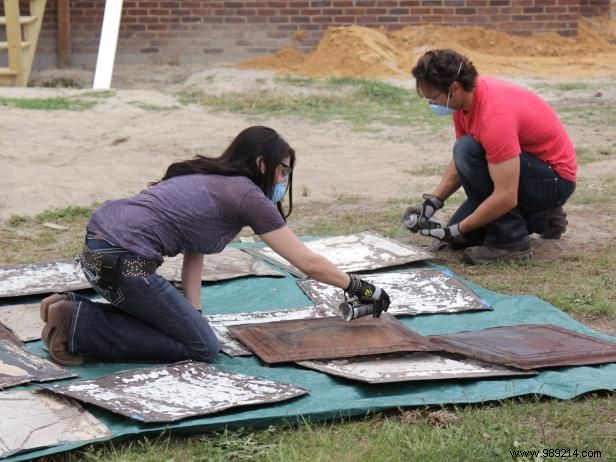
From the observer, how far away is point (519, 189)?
5715 mm

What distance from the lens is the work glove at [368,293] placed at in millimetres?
4145

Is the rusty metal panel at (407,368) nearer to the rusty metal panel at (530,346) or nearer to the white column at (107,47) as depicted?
the rusty metal panel at (530,346)

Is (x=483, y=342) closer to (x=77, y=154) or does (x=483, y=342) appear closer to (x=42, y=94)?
(x=77, y=154)

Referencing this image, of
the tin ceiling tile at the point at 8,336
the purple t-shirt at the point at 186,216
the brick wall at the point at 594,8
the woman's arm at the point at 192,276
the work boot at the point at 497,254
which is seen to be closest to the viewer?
the purple t-shirt at the point at 186,216

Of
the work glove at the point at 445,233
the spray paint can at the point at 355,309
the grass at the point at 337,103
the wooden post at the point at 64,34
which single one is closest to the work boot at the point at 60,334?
the spray paint can at the point at 355,309

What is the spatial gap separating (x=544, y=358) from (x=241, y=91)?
27.0ft

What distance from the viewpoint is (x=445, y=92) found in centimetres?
538

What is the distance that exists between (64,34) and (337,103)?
4544 millimetres

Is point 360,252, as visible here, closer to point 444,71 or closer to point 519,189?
point 519,189

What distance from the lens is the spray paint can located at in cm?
424

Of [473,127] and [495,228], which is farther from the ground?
[473,127]

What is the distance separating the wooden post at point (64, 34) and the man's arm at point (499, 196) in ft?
30.7

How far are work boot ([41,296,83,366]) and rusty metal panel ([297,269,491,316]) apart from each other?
1.31 metres

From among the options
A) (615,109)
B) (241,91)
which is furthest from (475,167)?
(241,91)
